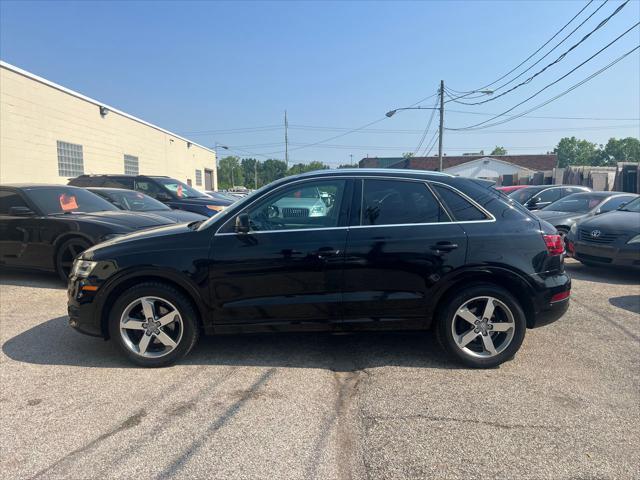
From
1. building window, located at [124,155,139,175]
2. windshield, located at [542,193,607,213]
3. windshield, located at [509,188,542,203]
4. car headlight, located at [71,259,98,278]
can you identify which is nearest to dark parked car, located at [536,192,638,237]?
windshield, located at [542,193,607,213]

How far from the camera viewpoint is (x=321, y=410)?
301 centimetres

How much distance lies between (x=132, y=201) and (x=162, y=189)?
2.83 m

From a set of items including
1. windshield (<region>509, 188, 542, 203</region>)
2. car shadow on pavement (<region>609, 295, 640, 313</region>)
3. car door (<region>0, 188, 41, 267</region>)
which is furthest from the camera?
windshield (<region>509, 188, 542, 203</region>)

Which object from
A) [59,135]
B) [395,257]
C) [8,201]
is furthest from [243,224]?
[59,135]

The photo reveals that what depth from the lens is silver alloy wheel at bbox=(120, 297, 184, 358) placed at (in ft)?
12.0

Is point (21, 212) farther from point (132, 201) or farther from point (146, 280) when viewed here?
point (146, 280)

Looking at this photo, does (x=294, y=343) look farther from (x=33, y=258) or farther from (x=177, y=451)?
(x=33, y=258)

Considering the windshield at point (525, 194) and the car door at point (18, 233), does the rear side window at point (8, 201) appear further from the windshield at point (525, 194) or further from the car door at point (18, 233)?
the windshield at point (525, 194)

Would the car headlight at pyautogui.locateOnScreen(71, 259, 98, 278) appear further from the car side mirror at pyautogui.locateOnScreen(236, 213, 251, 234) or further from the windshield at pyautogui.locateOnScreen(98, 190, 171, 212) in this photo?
the windshield at pyautogui.locateOnScreen(98, 190, 171, 212)

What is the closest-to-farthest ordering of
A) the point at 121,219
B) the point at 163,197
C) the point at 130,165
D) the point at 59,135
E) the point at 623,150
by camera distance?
the point at 121,219 < the point at 163,197 < the point at 59,135 < the point at 130,165 < the point at 623,150

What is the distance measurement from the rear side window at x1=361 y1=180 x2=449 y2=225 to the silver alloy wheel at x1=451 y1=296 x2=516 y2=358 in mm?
805

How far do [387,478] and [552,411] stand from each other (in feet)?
4.78

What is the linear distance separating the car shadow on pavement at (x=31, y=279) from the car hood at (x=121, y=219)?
98 centimetres

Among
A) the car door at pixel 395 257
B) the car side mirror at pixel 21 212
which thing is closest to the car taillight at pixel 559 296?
the car door at pixel 395 257
